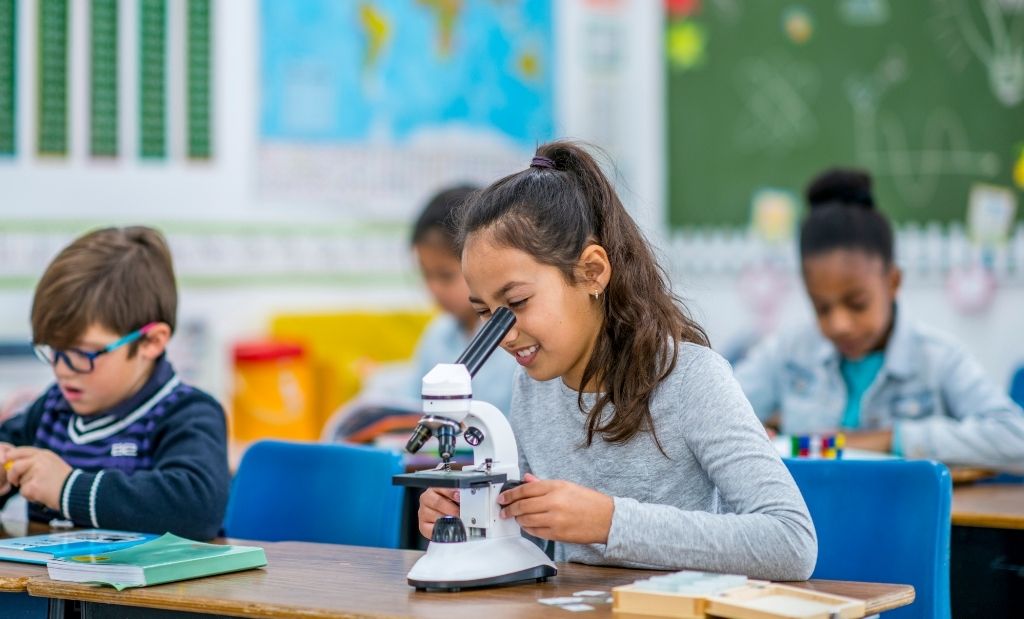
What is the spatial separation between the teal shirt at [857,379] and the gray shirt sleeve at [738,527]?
175 centimetres

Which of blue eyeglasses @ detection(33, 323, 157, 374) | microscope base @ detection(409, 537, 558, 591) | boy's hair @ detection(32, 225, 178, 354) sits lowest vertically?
microscope base @ detection(409, 537, 558, 591)

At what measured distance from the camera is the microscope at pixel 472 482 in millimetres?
1623

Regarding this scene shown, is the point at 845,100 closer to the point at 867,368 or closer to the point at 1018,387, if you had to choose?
the point at 1018,387

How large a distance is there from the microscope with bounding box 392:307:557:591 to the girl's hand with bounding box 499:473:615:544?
3 centimetres

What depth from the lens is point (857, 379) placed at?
11.5 ft

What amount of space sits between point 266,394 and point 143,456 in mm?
2774

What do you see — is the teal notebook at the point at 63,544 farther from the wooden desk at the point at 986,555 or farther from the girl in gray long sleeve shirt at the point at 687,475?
the wooden desk at the point at 986,555

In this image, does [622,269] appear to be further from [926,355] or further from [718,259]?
[718,259]

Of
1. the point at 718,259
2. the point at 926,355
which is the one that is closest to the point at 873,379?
the point at 926,355

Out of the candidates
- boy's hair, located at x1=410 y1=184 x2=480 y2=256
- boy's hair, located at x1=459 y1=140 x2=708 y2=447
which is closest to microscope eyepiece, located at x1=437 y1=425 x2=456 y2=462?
boy's hair, located at x1=459 y1=140 x2=708 y2=447

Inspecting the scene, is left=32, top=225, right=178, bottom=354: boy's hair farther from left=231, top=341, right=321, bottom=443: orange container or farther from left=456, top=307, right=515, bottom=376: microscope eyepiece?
left=231, top=341, right=321, bottom=443: orange container

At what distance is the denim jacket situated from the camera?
304 centimetres

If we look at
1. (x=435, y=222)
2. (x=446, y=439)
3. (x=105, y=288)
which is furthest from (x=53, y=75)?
(x=446, y=439)

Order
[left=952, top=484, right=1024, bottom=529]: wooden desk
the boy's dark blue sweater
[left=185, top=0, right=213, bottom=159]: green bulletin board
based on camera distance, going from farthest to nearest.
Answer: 1. [left=185, top=0, right=213, bottom=159]: green bulletin board
2. [left=952, top=484, right=1024, bottom=529]: wooden desk
3. the boy's dark blue sweater
